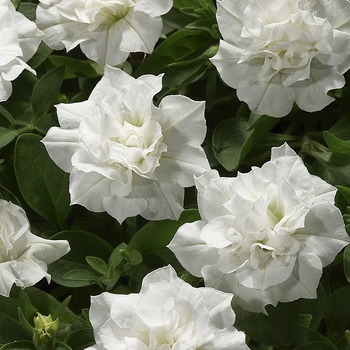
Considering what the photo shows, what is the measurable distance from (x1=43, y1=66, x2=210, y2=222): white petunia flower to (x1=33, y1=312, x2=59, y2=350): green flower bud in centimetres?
13

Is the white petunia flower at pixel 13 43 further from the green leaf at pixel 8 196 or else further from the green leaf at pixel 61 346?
the green leaf at pixel 61 346

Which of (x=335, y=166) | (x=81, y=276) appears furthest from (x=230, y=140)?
(x=81, y=276)

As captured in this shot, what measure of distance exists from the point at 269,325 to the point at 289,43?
29 centimetres

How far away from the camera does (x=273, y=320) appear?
26.9 inches

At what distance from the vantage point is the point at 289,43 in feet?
2.19

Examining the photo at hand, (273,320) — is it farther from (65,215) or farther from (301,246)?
(65,215)

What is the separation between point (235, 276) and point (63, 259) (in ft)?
0.76

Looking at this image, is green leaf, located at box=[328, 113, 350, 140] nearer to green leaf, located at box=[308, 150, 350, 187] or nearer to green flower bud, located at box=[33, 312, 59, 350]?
green leaf, located at box=[308, 150, 350, 187]

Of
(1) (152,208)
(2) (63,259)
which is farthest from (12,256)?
(1) (152,208)

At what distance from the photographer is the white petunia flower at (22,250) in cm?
72

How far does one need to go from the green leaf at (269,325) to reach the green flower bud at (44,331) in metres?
0.19

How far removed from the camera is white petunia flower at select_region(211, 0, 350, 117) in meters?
0.67

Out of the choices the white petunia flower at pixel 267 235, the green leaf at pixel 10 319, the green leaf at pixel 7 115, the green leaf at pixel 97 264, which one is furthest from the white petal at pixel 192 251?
the green leaf at pixel 7 115

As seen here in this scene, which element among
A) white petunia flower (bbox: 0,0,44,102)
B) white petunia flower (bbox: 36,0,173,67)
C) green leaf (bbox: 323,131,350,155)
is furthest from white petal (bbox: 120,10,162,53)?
green leaf (bbox: 323,131,350,155)
